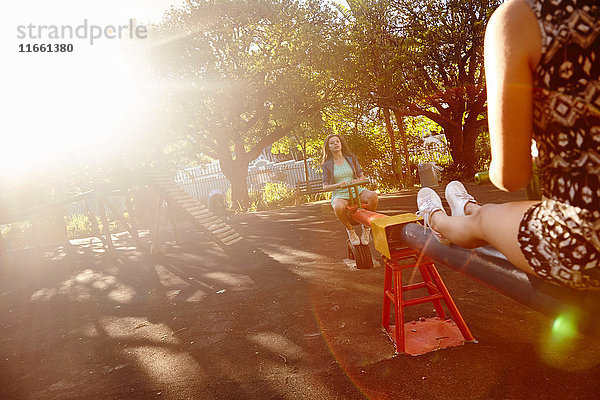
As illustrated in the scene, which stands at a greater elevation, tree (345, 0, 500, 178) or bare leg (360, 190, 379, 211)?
tree (345, 0, 500, 178)

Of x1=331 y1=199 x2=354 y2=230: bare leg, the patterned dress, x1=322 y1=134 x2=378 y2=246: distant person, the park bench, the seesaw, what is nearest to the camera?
the patterned dress

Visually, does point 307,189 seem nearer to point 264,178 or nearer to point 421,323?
point 264,178

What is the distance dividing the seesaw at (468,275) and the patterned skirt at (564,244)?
6 centimetres

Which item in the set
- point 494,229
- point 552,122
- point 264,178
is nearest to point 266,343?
point 494,229

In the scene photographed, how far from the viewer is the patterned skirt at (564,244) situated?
1.32 m

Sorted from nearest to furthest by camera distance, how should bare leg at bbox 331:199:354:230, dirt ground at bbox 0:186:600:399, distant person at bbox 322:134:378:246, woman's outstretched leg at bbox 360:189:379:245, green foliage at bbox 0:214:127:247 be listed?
dirt ground at bbox 0:186:600:399, bare leg at bbox 331:199:354:230, woman's outstretched leg at bbox 360:189:379:245, distant person at bbox 322:134:378:246, green foliage at bbox 0:214:127:247

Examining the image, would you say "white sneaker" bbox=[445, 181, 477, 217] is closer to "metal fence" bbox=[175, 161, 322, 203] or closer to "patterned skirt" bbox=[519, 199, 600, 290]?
"patterned skirt" bbox=[519, 199, 600, 290]

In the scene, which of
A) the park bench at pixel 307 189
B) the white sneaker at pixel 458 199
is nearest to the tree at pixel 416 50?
the park bench at pixel 307 189

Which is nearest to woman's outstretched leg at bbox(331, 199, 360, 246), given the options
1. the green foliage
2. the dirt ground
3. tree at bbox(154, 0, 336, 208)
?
the dirt ground

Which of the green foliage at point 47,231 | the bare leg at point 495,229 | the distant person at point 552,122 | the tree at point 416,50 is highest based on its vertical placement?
the tree at point 416,50

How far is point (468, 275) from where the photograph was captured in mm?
1952

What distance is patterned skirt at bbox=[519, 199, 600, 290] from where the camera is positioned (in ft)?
4.33

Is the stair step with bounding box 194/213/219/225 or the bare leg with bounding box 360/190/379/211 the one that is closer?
the bare leg with bounding box 360/190/379/211

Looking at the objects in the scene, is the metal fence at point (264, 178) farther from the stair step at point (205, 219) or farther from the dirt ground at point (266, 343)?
the dirt ground at point (266, 343)
